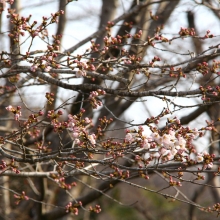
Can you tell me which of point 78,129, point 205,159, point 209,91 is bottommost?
point 205,159

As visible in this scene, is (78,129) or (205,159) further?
(205,159)

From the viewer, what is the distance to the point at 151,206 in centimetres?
1458

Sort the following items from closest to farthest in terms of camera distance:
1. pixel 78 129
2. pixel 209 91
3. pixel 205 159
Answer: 1. pixel 78 129
2. pixel 205 159
3. pixel 209 91

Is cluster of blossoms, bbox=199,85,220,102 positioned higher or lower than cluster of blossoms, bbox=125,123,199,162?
higher

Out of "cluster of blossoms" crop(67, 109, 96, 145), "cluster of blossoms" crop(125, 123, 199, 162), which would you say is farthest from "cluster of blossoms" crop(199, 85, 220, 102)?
"cluster of blossoms" crop(67, 109, 96, 145)

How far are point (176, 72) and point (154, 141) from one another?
42.6 inches

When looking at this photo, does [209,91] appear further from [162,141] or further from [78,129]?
[78,129]

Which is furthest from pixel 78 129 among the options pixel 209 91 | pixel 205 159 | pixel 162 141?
pixel 209 91

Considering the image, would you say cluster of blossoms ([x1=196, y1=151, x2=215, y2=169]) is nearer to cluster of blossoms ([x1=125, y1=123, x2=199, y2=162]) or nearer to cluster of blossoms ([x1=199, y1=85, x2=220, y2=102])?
cluster of blossoms ([x1=125, y1=123, x2=199, y2=162])

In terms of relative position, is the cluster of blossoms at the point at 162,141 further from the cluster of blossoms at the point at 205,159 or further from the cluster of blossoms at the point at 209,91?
the cluster of blossoms at the point at 209,91

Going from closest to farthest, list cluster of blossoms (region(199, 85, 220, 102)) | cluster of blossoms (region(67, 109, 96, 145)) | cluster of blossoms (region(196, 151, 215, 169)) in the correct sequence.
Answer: cluster of blossoms (region(67, 109, 96, 145)) → cluster of blossoms (region(196, 151, 215, 169)) → cluster of blossoms (region(199, 85, 220, 102))

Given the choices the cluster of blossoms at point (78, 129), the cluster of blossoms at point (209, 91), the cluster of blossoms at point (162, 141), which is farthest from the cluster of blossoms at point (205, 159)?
the cluster of blossoms at point (78, 129)

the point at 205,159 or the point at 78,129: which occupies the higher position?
the point at 78,129

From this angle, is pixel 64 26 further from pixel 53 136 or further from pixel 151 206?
pixel 151 206
